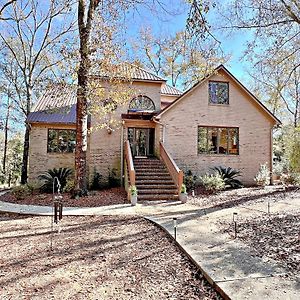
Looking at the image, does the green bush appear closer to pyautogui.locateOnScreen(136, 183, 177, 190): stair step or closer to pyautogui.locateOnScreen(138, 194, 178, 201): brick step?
pyautogui.locateOnScreen(136, 183, 177, 190): stair step

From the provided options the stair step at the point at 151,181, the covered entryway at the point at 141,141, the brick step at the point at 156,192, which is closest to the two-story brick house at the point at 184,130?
the covered entryway at the point at 141,141

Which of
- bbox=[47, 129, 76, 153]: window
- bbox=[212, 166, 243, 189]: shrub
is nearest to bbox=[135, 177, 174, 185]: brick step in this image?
bbox=[212, 166, 243, 189]: shrub

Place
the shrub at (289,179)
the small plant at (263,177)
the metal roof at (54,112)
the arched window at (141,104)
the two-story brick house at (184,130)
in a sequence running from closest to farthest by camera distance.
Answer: the shrub at (289,179), the small plant at (263,177), the two-story brick house at (184,130), the metal roof at (54,112), the arched window at (141,104)

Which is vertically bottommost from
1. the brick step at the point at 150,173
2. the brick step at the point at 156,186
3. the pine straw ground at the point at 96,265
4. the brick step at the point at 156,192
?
the pine straw ground at the point at 96,265

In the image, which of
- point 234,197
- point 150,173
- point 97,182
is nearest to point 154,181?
point 150,173

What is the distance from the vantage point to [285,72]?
35.7 feet

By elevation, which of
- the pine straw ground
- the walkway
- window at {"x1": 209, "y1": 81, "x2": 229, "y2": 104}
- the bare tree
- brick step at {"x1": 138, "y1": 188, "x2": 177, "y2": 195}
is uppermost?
the bare tree

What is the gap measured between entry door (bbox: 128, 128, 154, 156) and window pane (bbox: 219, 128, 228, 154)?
392 centimetres

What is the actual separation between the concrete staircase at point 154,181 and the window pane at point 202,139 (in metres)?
2.59

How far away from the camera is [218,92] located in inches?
658

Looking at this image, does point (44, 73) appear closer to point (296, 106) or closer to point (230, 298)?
point (230, 298)

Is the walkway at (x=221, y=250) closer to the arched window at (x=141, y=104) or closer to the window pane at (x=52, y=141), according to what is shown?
Answer: the window pane at (x=52, y=141)

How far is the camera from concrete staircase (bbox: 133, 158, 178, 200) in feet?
40.5

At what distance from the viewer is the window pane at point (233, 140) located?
1695 cm
